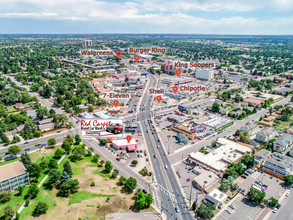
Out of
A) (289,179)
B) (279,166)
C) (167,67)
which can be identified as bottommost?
(289,179)

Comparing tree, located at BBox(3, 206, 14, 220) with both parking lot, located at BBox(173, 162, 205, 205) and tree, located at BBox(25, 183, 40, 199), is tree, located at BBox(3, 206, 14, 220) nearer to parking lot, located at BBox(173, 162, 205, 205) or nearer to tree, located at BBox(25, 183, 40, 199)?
tree, located at BBox(25, 183, 40, 199)

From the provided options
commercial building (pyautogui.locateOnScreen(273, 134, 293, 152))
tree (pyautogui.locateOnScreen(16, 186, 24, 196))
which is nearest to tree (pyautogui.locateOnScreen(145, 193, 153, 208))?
tree (pyautogui.locateOnScreen(16, 186, 24, 196))

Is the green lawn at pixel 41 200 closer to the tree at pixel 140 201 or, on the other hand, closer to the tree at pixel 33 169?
the tree at pixel 33 169

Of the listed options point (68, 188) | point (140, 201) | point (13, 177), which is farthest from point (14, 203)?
point (140, 201)

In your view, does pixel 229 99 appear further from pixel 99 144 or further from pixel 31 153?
pixel 31 153

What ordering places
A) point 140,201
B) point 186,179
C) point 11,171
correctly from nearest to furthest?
1. point 140,201
2. point 11,171
3. point 186,179

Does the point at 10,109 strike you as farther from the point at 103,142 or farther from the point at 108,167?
the point at 108,167

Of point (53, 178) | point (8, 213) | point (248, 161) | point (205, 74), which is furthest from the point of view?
point (205, 74)
